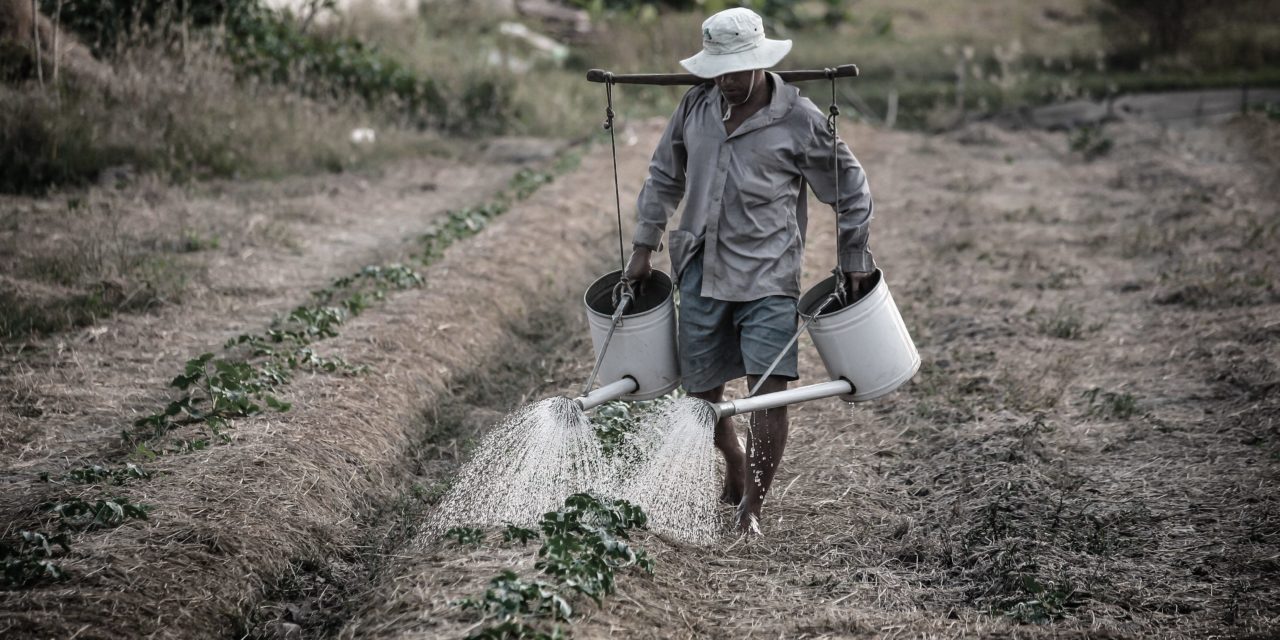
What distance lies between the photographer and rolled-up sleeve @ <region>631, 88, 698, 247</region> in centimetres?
405

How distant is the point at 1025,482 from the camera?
452 cm

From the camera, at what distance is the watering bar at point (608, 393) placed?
384cm

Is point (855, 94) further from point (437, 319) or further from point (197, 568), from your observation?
point (197, 568)

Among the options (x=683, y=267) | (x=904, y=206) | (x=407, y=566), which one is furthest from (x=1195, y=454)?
(x=904, y=206)

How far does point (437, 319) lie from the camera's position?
643 centimetres

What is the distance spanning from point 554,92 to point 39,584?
12.1 m

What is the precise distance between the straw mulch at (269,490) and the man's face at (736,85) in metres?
2.11

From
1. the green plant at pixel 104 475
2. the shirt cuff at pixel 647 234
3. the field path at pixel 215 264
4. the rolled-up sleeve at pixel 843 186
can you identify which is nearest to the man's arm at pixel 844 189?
the rolled-up sleeve at pixel 843 186

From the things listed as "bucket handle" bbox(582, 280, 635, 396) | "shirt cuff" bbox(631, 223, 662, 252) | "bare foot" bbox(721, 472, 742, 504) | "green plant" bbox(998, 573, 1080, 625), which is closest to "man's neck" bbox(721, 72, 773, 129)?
"shirt cuff" bbox(631, 223, 662, 252)

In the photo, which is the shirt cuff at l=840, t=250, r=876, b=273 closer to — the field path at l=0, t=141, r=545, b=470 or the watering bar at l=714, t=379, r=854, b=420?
the watering bar at l=714, t=379, r=854, b=420

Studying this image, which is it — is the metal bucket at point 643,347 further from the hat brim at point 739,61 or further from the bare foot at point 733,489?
the hat brim at point 739,61

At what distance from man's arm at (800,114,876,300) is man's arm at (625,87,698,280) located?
0.44m

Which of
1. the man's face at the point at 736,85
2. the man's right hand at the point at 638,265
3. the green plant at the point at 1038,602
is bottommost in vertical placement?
the green plant at the point at 1038,602

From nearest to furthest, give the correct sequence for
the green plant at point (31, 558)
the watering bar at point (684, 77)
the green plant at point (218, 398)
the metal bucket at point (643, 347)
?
the green plant at point (31, 558)
the watering bar at point (684, 77)
the metal bucket at point (643, 347)
the green plant at point (218, 398)
